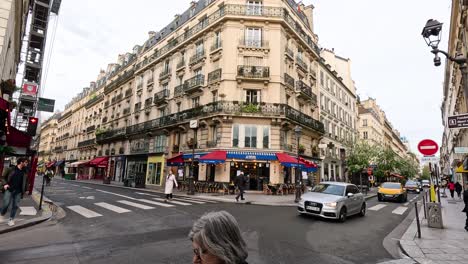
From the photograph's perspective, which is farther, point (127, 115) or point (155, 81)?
point (127, 115)

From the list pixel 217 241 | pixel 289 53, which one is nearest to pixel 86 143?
pixel 289 53

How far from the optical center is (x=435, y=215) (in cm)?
825

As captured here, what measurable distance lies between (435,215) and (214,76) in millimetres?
18498

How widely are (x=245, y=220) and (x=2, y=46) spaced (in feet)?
34.8

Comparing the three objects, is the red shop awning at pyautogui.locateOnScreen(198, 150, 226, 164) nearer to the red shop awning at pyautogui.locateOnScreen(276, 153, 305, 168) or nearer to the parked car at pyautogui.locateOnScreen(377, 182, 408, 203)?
the red shop awning at pyautogui.locateOnScreen(276, 153, 305, 168)

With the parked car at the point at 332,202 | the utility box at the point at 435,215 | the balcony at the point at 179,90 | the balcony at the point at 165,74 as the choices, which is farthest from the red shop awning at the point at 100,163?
the utility box at the point at 435,215

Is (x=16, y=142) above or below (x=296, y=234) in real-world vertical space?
above

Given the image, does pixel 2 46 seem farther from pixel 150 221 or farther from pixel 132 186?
pixel 132 186

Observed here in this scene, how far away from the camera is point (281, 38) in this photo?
896 inches

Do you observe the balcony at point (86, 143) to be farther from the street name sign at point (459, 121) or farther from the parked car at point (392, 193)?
the street name sign at point (459, 121)

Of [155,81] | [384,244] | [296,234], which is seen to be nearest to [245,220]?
[296,234]

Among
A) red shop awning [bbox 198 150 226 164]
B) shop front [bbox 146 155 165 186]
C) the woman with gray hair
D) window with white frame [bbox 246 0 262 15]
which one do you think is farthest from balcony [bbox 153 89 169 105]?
the woman with gray hair

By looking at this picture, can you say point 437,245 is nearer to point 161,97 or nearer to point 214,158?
point 214,158

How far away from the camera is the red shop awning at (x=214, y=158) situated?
62.3ft
